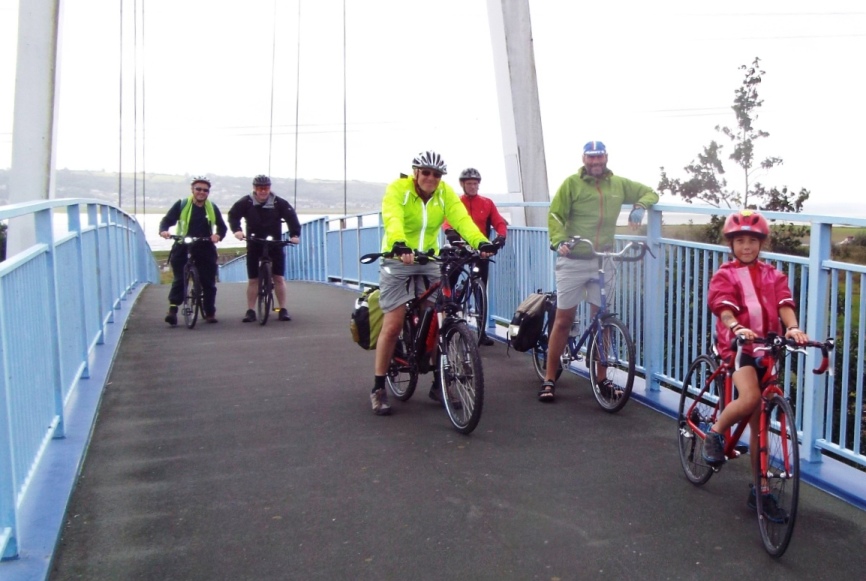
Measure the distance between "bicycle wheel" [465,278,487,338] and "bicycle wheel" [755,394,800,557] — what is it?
5.29 m

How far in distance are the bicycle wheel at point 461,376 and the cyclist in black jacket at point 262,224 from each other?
5.88 m

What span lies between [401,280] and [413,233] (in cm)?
31

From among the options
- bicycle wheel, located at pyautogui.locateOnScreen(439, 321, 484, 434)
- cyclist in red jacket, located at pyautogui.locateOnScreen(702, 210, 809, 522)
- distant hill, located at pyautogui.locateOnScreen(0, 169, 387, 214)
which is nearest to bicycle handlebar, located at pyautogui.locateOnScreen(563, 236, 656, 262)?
bicycle wheel, located at pyautogui.locateOnScreen(439, 321, 484, 434)

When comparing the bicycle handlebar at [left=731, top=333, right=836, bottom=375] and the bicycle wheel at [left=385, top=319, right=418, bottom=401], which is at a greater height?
the bicycle handlebar at [left=731, top=333, right=836, bottom=375]

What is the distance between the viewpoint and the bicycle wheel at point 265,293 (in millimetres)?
11977

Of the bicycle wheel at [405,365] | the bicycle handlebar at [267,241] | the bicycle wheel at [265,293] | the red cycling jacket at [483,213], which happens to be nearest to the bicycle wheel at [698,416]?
the bicycle wheel at [405,365]

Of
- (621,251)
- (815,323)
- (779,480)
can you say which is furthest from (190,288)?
(779,480)

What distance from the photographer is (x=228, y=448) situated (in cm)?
606

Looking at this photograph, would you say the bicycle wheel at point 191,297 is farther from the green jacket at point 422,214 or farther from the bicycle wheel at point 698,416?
the bicycle wheel at point 698,416

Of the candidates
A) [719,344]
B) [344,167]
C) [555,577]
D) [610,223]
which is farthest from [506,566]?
[344,167]

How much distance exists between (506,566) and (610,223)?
3.46 meters

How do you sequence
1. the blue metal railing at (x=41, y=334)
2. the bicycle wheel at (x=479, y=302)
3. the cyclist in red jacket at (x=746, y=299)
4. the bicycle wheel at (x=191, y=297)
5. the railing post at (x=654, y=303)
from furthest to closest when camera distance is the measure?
the bicycle wheel at (x=191, y=297) → the bicycle wheel at (x=479, y=302) → the railing post at (x=654, y=303) → the cyclist in red jacket at (x=746, y=299) → the blue metal railing at (x=41, y=334)

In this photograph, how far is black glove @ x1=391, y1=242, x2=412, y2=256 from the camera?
20.2ft

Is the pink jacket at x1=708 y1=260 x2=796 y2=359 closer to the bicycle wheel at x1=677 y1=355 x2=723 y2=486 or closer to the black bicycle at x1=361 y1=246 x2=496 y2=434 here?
the bicycle wheel at x1=677 y1=355 x2=723 y2=486
